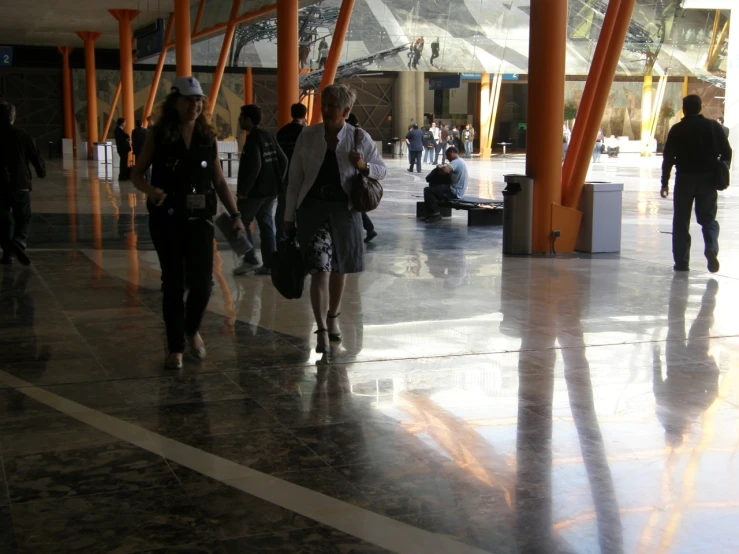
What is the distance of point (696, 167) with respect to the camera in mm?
9516

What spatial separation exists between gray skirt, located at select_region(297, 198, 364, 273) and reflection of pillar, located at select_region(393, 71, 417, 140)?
43923mm

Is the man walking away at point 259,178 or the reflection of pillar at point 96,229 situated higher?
the man walking away at point 259,178

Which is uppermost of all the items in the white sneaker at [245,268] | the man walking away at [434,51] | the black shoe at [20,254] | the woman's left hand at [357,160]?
the man walking away at [434,51]

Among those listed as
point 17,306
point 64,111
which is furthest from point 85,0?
point 17,306

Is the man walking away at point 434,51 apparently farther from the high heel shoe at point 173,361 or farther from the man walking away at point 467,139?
the high heel shoe at point 173,361

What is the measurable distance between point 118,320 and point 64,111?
3990cm

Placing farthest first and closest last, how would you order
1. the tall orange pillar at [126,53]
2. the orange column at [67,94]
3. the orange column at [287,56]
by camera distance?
1. the orange column at [67,94]
2. the tall orange pillar at [126,53]
3. the orange column at [287,56]

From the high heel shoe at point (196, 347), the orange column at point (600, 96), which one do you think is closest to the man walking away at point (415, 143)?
the orange column at point (600, 96)

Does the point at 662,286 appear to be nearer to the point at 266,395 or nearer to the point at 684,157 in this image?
the point at 684,157

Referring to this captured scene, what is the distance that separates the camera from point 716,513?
3545 millimetres

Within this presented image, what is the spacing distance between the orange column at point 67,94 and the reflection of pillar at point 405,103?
53.3 feet

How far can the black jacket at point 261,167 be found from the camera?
29.8ft

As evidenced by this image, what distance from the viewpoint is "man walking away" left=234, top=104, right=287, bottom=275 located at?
29.8 feet

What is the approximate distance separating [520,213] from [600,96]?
5.86 feet
